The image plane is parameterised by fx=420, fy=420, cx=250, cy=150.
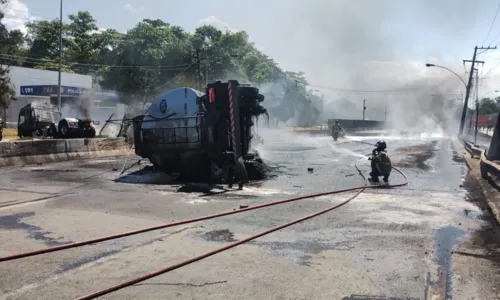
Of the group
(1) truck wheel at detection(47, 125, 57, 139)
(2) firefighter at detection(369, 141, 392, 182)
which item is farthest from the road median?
(2) firefighter at detection(369, 141, 392, 182)

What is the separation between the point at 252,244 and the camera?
560cm

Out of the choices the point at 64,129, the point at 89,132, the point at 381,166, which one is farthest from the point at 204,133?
the point at 64,129

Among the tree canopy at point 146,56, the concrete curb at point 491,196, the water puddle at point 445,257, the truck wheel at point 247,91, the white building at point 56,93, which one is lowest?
the water puddle at point 445,257

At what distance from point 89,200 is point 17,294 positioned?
4.71m

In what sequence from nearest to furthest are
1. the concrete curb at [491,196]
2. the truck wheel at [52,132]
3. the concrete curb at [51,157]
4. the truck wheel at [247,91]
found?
the concrete curb at [491,196]
the truck wheel at [247,91]
the concrete curb at [51,157]
the truck wheel at [52,132]

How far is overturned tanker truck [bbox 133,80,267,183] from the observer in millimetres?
11141

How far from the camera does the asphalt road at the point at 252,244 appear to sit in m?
4.11

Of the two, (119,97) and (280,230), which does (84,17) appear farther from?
(280,230)

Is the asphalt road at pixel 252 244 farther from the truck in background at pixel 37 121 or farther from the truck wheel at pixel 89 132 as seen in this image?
the truck in background at pixel 37 121

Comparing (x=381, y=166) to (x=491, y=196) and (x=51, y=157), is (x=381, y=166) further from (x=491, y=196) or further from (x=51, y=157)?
(x=51, y=157)

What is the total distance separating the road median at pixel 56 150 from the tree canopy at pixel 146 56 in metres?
16.5

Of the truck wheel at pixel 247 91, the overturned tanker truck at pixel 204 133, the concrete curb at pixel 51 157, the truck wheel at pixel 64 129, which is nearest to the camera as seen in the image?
the overturned tanker truck at pixel 204 133

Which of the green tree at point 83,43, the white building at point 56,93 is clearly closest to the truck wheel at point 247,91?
the white building at point 56,93

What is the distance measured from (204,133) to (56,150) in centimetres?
781
